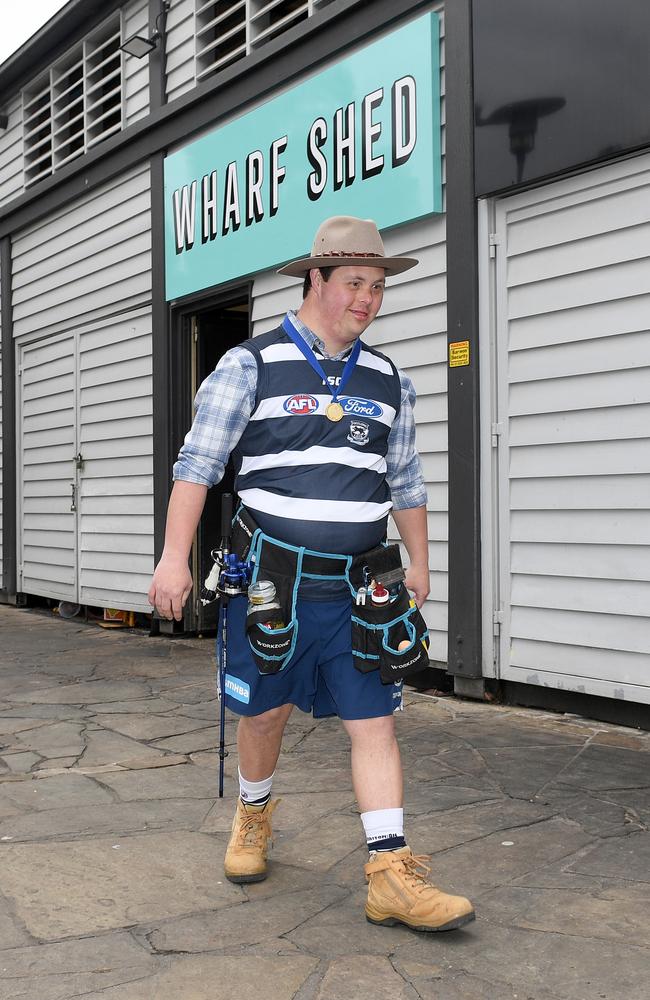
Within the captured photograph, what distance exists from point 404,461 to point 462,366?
2567mm

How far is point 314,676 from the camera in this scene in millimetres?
3266

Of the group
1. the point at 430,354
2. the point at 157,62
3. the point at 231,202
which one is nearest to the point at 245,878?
the point at 430,354

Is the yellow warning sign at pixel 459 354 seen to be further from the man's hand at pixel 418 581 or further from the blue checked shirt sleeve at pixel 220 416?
the blue checked shirt sleeve at pixel 220 416

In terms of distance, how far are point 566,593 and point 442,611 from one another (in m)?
0.91

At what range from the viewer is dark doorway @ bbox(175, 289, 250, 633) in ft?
28.8

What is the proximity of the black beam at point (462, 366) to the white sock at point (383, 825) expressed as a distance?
2929 mm

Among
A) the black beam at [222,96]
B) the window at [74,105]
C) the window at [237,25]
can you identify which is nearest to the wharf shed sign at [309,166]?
the black beam at [222,96]

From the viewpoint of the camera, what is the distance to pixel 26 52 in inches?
430

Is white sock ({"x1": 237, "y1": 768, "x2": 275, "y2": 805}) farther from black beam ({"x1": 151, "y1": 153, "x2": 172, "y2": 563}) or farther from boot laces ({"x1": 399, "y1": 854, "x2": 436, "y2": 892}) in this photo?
black beam ({"x1": 151, "y1": 153, "x2": 172, "y2": 563})

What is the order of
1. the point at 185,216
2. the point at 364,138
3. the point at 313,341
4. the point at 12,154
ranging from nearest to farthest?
the point at 313,341
the point at 364,138
the point at 185,216
the point at 12,154

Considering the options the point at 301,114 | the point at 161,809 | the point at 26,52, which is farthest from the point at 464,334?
the point at 26,52

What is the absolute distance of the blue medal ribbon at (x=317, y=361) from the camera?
10.5 feet

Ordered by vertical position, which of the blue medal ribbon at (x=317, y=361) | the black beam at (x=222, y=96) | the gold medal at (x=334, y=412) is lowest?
the gold medal at (x=334, y=412)

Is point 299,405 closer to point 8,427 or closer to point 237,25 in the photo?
point 237,25
